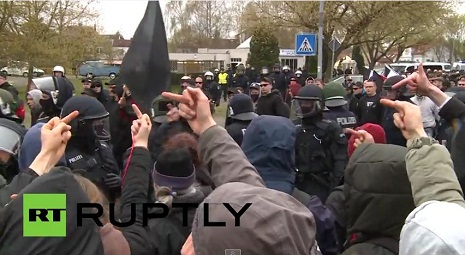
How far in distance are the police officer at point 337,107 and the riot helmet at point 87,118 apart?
312 cm

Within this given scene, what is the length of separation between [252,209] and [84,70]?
4694 centimetres

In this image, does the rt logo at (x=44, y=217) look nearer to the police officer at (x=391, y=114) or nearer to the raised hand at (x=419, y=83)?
the raised hand at (x=419, y=83)

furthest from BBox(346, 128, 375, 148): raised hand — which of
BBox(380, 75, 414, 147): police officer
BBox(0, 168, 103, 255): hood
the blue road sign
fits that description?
the blue road sign

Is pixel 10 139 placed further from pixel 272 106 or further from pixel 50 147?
pixel 272 106

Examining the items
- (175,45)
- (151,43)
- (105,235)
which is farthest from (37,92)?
(175,45)

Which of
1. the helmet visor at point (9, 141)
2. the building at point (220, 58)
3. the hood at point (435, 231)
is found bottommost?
the building at point (220, 58)

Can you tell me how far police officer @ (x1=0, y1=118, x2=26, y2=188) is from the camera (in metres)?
3.93

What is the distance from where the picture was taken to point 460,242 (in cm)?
184

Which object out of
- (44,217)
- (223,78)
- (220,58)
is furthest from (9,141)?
(220,58)

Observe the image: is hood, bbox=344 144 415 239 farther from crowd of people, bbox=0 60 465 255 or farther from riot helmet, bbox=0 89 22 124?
riot helmet, bbox=0 89 22 124

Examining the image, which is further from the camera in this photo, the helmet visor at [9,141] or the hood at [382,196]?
the helmet visor at [9,141]

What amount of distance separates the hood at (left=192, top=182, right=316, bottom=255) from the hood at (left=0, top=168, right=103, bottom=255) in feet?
1.69

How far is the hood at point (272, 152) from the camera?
3.32 m

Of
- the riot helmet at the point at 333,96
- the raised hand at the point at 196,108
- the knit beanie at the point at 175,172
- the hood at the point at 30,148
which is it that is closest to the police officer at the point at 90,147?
the hood at the point at 30,148
